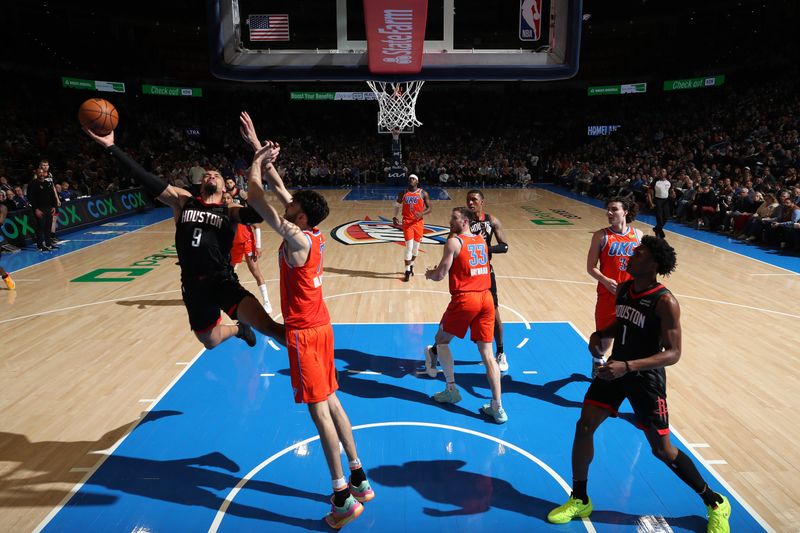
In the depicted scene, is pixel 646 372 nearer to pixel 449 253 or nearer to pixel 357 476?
pixel 449 253

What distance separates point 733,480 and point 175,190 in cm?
470

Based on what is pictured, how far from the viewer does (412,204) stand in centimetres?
918

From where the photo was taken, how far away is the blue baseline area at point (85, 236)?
11313 millimetres

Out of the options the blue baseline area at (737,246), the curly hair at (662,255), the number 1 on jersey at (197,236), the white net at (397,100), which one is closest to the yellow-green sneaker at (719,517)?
the curly hair at (662,255)

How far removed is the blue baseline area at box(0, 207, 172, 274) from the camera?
1131cm

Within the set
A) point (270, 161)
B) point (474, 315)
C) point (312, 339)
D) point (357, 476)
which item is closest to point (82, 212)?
point (270, 161)

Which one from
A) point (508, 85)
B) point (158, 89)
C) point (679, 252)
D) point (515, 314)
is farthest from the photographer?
point (508, 85)

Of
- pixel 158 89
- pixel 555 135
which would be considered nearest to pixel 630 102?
pixel 555 135

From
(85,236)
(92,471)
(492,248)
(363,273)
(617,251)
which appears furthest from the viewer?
(85,236)

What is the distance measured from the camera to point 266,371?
5.85 meters

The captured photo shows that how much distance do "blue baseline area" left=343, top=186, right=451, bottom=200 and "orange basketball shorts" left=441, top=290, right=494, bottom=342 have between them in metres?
18.0

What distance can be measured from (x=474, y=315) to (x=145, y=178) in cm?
277

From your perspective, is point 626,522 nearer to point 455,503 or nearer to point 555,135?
point 455,503

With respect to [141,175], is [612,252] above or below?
below
